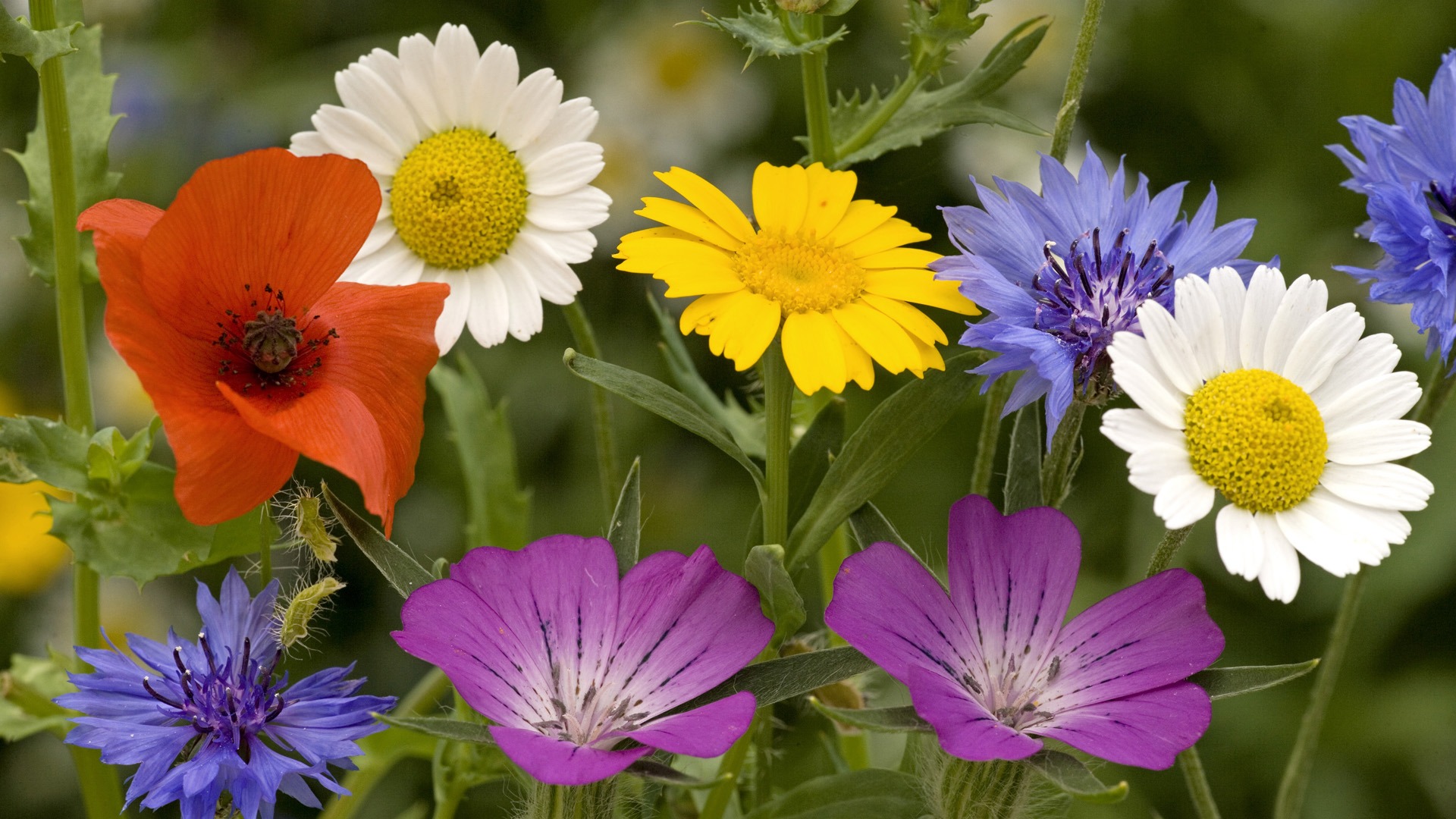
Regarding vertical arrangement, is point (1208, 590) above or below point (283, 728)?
above

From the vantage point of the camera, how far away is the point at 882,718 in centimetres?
39

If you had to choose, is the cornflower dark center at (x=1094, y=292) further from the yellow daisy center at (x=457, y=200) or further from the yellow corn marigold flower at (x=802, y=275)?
the yellow daisy center at (x=457, y=200)

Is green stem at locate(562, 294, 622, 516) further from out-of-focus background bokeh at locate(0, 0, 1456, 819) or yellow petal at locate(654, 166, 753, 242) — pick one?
out-of-focus background bokeh at locate(0, 0, 1456, 819)

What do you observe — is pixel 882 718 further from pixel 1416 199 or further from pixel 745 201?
pixel 745 201

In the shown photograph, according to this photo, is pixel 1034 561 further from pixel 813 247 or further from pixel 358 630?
pixel 358 630

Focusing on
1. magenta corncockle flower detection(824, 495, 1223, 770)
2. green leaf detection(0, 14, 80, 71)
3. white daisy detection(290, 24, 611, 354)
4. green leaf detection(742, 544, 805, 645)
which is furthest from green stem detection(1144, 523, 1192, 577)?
green leaf detection(0, 14, 80, 71)

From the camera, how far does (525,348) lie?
115 cm

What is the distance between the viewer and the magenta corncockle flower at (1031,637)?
39 centimetres

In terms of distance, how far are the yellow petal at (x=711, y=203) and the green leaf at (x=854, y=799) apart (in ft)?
0.59

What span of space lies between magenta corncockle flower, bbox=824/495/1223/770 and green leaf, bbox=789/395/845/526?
7cm

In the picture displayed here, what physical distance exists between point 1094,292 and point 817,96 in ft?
0.44

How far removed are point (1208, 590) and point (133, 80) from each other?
3.22 ft

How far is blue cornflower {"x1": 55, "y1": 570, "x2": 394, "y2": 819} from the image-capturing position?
0.41 metres

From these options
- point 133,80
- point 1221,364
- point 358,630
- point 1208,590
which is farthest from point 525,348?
point 1221,364
